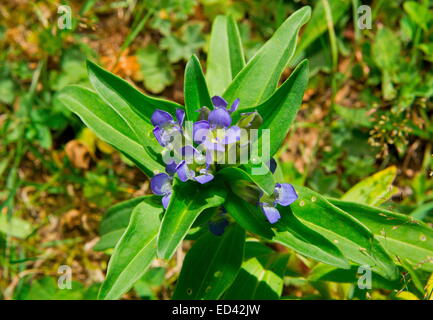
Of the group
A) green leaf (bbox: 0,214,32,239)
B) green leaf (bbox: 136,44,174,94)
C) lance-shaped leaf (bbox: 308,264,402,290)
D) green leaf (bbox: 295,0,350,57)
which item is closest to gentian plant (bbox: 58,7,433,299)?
lance-shaped leaf (bbox: 308,264,402,290)

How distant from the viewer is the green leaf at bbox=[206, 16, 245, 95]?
9.23 feet

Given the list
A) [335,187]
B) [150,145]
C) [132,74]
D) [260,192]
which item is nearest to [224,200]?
[260,192]

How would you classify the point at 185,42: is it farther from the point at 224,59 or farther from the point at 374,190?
the point at 374,190

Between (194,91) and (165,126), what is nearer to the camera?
(165,126)

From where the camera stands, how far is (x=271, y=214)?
2.23m

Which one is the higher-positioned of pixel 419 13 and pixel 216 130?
pixel 419 13

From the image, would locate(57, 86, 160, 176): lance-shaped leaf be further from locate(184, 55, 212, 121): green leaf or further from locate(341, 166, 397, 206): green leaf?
locate(341, 166, 397, 206): green leaf

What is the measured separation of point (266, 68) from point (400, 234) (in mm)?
1133

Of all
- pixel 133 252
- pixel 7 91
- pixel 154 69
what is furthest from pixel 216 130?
pixel 7 91

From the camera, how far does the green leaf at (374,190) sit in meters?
3.04

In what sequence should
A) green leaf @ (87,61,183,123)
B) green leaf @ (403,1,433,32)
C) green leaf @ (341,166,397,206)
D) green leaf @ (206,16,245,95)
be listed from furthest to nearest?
green leaf @ (403,1,433,32)
green leaf @ (341,166,397,206)
green leaf @ (206,16,245,95)
green leaf @ (87,61,183,123)

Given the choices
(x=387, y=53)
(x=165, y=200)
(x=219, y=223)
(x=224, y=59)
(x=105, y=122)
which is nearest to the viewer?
(x=165, y=200)

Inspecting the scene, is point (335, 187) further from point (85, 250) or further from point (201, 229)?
point (85, 250)

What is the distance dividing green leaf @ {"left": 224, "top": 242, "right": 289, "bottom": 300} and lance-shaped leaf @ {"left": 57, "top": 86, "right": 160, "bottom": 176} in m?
0.94
